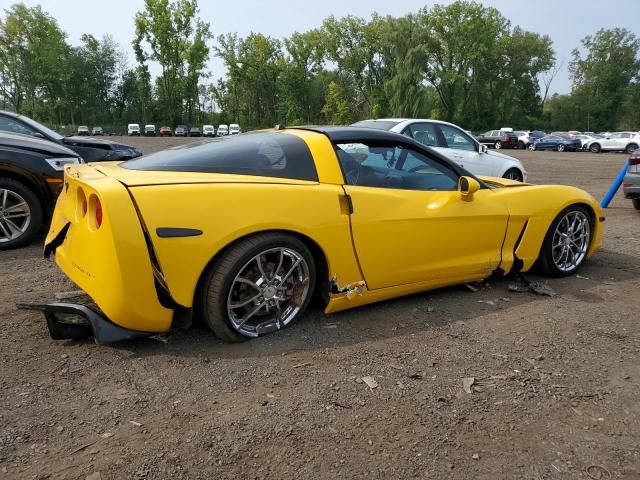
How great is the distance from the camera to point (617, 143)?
33219 mm

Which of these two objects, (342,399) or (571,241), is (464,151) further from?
(342,399)

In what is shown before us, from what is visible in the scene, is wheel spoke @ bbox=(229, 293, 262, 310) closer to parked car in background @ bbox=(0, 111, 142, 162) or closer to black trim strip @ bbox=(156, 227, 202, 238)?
black trim strip @ bbox=(156, 227, 202, 238)

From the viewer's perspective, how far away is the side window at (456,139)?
8.48 metres

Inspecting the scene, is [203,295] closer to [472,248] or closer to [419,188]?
[419,188]

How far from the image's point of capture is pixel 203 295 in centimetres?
281

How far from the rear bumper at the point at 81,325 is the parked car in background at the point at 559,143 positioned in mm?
38300

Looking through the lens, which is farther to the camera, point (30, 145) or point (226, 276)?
point (30, 145)

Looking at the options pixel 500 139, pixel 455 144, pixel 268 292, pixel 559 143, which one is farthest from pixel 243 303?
pixel 500 139

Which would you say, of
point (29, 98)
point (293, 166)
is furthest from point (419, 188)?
point (29, 98)

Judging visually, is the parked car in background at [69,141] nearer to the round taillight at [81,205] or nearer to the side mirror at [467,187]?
the round taillight at [81,205]

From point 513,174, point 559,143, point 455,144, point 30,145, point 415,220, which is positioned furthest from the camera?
point 559,143

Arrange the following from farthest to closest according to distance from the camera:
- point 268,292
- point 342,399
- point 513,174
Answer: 1. point 513,174
2. point 268,292
3. point 342,399

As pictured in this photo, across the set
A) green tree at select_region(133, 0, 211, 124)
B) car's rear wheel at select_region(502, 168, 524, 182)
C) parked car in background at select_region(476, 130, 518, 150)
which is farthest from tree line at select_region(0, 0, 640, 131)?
car's rear wheel at select_region(502, 168, 524, 182)

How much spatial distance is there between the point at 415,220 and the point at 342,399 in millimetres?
1433
